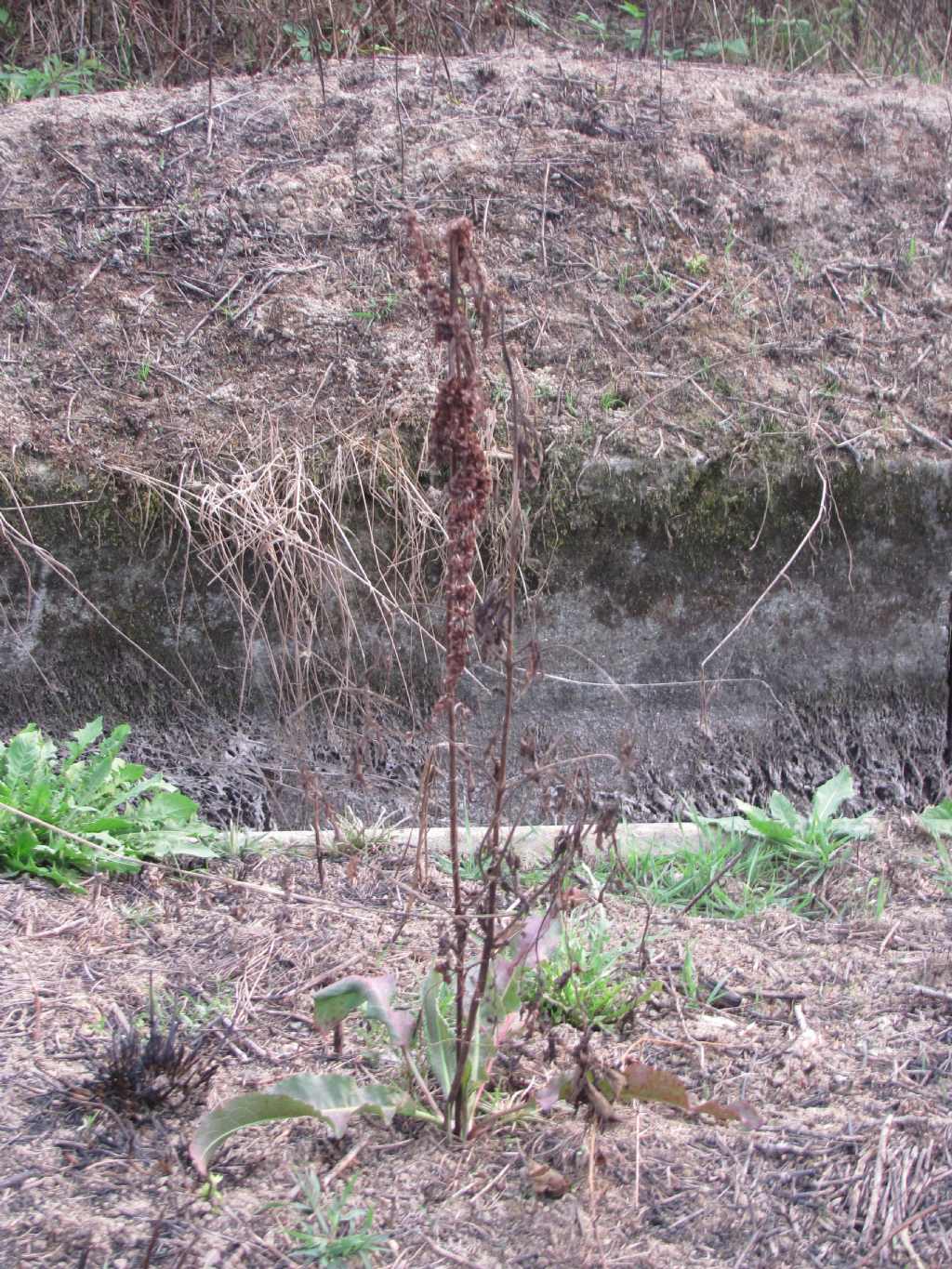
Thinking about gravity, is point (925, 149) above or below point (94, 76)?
below

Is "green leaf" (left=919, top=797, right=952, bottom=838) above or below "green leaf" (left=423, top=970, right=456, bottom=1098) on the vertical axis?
below

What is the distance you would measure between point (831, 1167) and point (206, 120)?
4.10 meters

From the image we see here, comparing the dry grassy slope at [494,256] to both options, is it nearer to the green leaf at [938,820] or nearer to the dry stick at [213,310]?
the dry stick at [213,310]

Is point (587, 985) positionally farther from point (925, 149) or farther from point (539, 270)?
point (925, 149)

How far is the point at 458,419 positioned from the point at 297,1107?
2.96 ft

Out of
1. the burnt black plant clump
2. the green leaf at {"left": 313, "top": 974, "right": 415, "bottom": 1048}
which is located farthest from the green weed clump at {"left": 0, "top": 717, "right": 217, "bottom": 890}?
the green leaf at {"left": 313, "top": 974, "right": 415, "bottom": 1048}

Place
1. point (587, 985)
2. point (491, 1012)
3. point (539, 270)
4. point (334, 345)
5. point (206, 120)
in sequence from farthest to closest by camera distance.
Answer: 1. point (206, 120)
2. point (539, 270)
3. point (334, 345)
4. point (587, 985)
5. point (491, 1012)

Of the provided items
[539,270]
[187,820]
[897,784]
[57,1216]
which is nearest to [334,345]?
[539,270]

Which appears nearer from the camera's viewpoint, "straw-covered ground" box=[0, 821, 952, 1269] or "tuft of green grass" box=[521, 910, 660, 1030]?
"straw-covered ground" box=[0, 821, 952, 1269]

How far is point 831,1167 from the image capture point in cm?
142

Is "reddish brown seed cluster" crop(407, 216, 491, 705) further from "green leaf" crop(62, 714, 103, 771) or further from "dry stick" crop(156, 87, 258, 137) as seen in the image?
"dry stick" crop(156, 87, 258, 137)

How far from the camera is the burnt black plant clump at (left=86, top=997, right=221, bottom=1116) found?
149cm

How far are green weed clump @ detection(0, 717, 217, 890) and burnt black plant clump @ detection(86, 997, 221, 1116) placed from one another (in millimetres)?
654

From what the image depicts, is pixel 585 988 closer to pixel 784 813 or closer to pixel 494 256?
pixel 784 813
